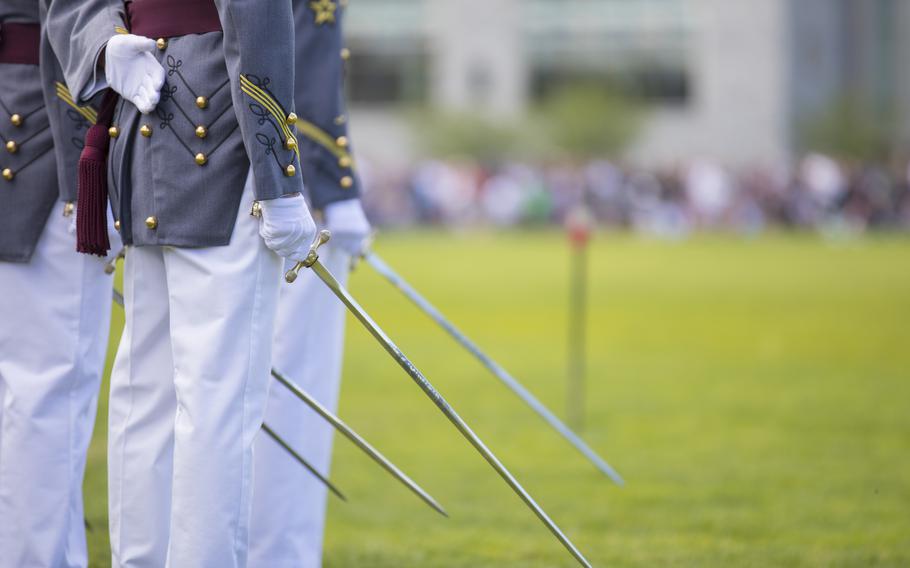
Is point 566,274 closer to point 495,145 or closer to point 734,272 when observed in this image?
point 734,272

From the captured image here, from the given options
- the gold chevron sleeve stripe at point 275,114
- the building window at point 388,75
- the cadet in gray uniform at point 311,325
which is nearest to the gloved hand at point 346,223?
the cadet in gray uniform at point 311,325

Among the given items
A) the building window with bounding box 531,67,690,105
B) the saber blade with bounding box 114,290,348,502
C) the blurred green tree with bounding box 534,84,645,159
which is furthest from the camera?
the building window with bounding box 531,67,690,105

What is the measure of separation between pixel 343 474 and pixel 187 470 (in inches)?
133

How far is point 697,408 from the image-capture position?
28.5ft

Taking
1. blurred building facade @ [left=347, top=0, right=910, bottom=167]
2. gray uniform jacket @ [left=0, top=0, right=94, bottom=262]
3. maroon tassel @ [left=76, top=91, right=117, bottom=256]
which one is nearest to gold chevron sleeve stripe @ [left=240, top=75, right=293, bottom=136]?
maroon tassel @ [left=76, top=91, right=117, bottom=256]

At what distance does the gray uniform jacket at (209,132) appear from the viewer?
3.29 metres

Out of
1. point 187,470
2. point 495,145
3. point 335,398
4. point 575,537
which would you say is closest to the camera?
point 187,470

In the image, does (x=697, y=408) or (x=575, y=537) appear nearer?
(x=575, y=537)

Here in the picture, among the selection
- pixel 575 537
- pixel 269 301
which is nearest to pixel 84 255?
pixel 269 301

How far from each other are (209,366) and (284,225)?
41 cm

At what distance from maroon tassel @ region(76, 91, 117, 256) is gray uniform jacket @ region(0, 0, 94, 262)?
29cm

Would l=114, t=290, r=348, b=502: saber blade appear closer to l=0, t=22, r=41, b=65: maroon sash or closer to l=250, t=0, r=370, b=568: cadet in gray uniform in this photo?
l=250, t=0, r=370, b=568: cadet in gray uniform

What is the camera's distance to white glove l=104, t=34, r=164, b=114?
3.40m

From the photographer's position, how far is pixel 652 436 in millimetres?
7660
